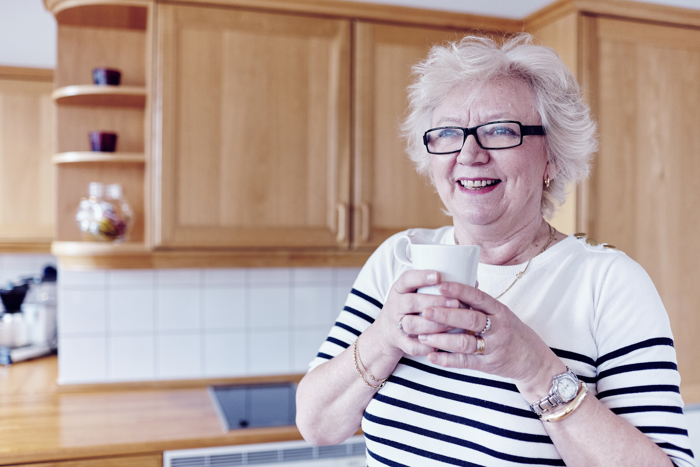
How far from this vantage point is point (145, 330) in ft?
7.05

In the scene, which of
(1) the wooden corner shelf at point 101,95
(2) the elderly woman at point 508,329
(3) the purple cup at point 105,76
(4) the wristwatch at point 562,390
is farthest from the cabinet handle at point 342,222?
(4) the wristwatch at point 562,390

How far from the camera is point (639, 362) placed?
778 mm

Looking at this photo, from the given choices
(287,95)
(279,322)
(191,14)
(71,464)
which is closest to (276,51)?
(287,95)

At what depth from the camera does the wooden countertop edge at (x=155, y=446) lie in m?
1.52

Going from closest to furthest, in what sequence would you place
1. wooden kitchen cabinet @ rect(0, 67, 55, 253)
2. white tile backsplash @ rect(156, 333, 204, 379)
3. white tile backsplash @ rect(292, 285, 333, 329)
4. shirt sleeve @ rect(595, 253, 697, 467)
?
shirt sleeve @ rect(595, 253, 697, 467) → white tile backsplash @ rect(156, 333, 204, 379) → white tile backsplash @ rect(292, 285, 333, 329) → wooden kitchen cabinet @ rect(0, 67, 55, 253)

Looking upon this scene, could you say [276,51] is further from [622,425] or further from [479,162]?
[622,425]

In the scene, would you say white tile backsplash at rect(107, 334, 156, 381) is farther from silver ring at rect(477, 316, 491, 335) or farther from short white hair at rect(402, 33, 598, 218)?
silver ring at rect(477, 316, 491, 335)

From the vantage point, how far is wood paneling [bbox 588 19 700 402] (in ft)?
6.38

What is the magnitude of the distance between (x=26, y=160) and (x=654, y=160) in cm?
272

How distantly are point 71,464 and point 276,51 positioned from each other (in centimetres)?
135

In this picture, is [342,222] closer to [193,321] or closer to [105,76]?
[193,321]

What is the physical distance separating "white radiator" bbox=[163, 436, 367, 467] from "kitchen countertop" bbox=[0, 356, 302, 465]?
23 mm

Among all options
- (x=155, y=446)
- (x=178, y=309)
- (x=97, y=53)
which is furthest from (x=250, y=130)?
(x=155, y=446)

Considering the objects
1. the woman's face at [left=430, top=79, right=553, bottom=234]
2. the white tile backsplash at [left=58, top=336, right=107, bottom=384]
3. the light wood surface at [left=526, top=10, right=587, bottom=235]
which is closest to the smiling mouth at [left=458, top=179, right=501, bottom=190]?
the woman's face at [left=430, top=79, right=553, bottom=234]
